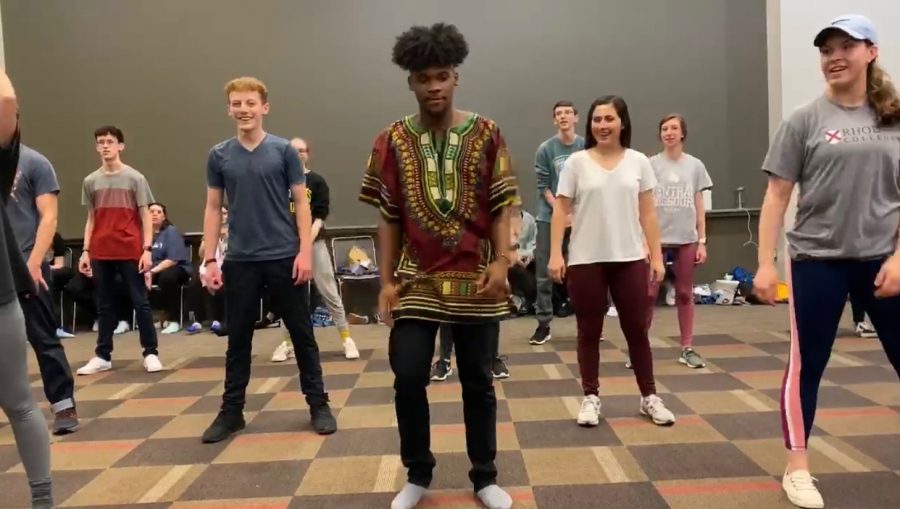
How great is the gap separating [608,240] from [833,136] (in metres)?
Answer: 0.99

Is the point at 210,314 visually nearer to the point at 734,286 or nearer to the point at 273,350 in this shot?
the point at 273,350

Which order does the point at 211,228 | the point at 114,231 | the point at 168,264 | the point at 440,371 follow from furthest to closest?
1. the point at 168,264
2. the point at 114,231
3. the point at 440,371
4. the point at 211,228

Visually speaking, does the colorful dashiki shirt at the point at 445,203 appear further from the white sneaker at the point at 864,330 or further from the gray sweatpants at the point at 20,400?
the white sneaker at the point at 864,330

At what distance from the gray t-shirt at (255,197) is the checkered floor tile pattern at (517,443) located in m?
0.82

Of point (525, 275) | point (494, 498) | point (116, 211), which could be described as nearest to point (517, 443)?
point (494, 498)

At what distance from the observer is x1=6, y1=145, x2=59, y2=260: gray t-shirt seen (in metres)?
2.89

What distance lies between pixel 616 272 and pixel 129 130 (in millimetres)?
6222

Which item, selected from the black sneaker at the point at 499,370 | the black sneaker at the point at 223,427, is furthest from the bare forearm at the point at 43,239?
the black sneaker at the point at 499,370

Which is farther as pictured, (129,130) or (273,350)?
(129,130)

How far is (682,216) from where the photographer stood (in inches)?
153

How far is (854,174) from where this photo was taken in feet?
6.29

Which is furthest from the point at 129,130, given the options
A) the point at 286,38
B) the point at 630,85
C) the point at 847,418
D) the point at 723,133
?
the point at 847,418

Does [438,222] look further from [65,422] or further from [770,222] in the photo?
[65,422]

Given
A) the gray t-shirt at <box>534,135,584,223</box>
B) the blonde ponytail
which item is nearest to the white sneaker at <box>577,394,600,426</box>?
the blonde ponytail
